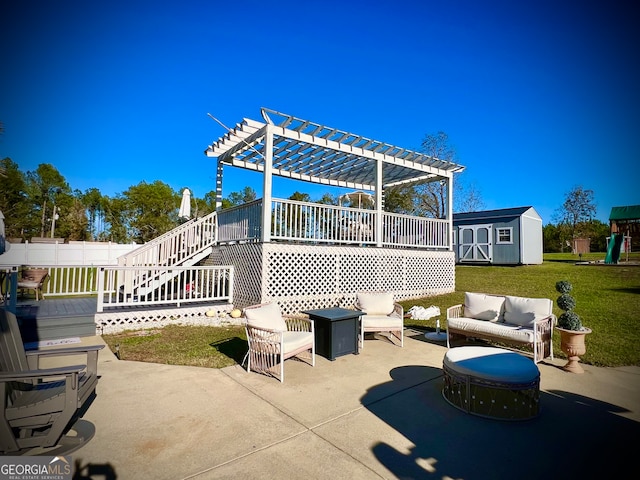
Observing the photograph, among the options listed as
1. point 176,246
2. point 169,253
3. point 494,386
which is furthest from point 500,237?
point 494,386

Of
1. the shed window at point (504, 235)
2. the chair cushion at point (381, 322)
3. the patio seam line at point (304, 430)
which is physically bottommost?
the patio seam line at point (304, 430)

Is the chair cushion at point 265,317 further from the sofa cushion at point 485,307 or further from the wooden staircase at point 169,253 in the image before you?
the wooden staircase at point 169,253

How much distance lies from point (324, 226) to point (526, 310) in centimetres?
519

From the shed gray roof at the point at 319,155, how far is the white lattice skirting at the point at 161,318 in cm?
429

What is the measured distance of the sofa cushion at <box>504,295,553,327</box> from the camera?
16.1 ft

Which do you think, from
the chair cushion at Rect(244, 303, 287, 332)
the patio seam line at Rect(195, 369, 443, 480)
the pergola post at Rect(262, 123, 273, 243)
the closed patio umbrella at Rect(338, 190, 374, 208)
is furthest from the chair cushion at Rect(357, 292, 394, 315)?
the closed patio umbrella at Rect(338, 190, 374, 208)

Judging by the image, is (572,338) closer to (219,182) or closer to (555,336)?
(555,336)

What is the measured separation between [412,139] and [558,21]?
17.5m

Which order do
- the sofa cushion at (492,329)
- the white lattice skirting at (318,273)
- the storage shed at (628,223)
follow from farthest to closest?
the storage shed at (628,223) → the white lattice skirting at (318,273) → the sofa cushion at (492,329)

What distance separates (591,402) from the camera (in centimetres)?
346

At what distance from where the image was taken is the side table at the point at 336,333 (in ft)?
16.1

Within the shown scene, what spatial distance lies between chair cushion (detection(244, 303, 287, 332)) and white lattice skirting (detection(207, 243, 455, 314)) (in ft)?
8.41

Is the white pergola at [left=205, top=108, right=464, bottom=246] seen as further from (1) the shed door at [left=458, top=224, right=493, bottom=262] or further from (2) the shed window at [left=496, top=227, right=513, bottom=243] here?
(1) the shed door at [left=458, top=224, right=493, bottom=262]

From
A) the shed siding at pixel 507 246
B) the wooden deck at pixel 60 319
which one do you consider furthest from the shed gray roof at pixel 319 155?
the shed siding at pixel 507 246
